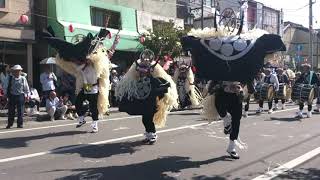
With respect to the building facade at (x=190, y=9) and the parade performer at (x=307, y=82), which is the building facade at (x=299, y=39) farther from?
the parade performer at (x=307, y=82)

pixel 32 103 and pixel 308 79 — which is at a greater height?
pixel 308 79

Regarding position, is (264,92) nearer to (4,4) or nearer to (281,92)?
(281,92)

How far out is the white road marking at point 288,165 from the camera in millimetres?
8153

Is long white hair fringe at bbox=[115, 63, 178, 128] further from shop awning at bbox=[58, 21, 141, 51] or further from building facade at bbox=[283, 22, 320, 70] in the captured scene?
building facade at bbox=[283, 22, 320, 70]

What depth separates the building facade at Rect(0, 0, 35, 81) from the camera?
21.9m

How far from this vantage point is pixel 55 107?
16891 mm

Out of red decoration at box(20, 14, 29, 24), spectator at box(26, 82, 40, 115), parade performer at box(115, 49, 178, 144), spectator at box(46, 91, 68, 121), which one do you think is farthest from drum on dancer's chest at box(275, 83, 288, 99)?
parade performer at box(115, 49, 178, 144)

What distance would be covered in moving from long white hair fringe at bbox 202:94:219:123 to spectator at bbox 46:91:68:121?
7.85m

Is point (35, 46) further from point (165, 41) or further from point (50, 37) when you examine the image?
point (50, 37)

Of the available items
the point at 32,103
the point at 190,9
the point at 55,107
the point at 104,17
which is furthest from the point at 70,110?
the point at 190,9

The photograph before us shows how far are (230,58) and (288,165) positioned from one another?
1976 mm

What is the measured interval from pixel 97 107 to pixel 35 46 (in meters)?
12.0

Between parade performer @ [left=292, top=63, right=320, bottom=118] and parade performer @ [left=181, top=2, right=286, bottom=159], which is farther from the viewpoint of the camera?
parade performer @ [left=292, top=63, right=320, bottom=118]

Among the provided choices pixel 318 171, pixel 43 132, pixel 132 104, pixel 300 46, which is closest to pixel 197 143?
pixel 132 104
